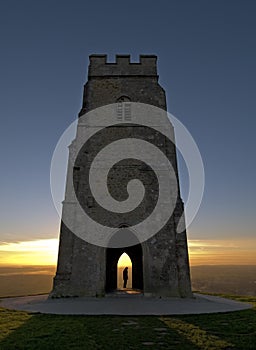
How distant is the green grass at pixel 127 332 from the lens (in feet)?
19.5

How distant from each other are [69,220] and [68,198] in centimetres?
118

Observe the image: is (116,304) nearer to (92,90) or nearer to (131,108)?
(131,108)

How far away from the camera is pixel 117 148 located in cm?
1630

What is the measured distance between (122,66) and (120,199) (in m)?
8.73

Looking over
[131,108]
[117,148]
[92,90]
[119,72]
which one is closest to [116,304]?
[117,148]

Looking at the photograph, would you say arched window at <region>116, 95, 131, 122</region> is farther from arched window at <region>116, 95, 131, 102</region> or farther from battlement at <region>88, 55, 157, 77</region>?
battlement at <region>88, 55, 157, 77</region>

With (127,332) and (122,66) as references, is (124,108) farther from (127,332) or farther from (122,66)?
(127,332)

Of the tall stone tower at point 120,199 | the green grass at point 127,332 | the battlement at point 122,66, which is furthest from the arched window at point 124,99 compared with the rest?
the green grass at point 127,332

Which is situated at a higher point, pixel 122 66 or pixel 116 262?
pixel 122 66

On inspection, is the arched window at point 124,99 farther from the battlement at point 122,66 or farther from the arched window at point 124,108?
the battlement at point 122,66

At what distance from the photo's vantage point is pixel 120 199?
15.2 m

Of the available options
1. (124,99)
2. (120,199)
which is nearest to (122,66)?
(124,99)

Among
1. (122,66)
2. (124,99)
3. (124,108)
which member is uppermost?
(122,66)

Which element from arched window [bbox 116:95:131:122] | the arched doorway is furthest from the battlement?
the arched doorway
